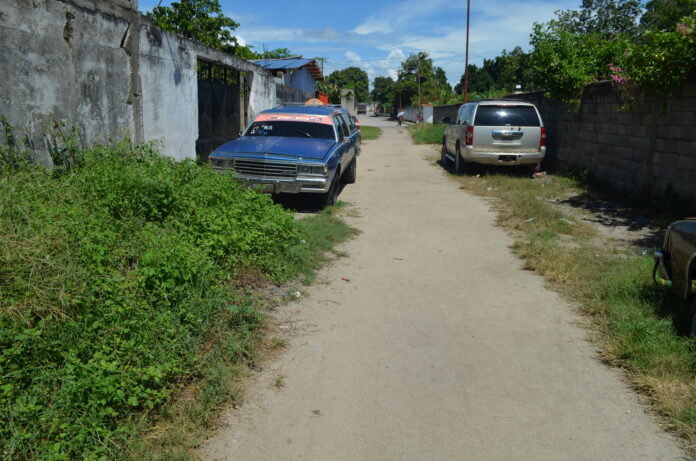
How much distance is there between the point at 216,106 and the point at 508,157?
7512mm

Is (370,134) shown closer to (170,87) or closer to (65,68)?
(170,87)

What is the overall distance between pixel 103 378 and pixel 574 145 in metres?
13.2

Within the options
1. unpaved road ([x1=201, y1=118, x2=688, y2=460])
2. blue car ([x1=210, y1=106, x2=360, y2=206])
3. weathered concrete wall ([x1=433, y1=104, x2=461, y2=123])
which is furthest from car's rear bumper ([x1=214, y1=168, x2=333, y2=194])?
weathered concrete wall ([x1=433, y1=104, x2=461, y2=123])

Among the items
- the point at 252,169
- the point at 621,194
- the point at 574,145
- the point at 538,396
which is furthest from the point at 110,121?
the point at 574,145

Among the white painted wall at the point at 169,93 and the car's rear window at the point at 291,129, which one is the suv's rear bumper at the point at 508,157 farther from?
the white painted wall at the point at 169,93

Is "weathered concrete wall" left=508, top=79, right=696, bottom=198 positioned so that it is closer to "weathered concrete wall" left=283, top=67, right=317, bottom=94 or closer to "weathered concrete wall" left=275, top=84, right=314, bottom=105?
"weathered concrete wall" left=275, top=84, right=314, bottom=105

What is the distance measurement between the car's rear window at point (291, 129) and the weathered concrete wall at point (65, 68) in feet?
7.90

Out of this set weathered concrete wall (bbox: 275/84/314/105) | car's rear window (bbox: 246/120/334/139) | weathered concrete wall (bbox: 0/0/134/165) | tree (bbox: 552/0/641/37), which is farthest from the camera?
tree (bbox: 552/0/641/37)

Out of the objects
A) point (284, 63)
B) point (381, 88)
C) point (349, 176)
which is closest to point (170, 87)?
point (349, 176)

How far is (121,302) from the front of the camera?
4.00 m

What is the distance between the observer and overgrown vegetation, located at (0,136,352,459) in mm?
3123

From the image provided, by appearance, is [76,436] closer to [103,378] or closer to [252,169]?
[103,378]

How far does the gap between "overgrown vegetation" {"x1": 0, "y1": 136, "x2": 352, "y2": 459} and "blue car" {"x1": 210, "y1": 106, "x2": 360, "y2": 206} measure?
249 centimetres

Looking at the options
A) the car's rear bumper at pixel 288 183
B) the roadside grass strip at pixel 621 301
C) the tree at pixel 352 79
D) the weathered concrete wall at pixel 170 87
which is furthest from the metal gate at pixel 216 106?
the tree at pixel 352 79
